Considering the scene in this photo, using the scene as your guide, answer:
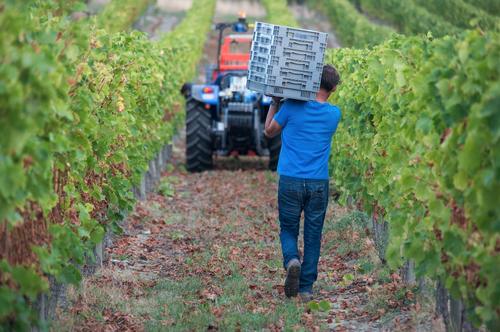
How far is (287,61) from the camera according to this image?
302 inches

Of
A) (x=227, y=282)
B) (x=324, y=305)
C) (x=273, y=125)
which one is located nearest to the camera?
(x=324, y=305)

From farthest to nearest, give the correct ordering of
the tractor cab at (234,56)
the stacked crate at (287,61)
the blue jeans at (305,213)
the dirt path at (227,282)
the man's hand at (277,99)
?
the tractor cab at (234,56)
the man's hand at (277,99)
the stacked crate at (287,61)
the blue jeans at (305,213)
the dirt path at (227,282)

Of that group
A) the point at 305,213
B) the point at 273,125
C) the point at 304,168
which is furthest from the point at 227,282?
the point at 273,125

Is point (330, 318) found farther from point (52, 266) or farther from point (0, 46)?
point (0, 46)

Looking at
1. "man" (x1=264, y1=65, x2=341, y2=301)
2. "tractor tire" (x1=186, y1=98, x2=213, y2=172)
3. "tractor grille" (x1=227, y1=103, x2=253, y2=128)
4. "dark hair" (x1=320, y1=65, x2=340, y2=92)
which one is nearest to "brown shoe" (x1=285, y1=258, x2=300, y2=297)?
"man" (x1=264, y1=65, x2=341, y2=301)

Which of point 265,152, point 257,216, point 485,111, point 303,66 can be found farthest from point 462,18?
point 485,111

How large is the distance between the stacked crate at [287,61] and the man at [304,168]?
90 millimetres

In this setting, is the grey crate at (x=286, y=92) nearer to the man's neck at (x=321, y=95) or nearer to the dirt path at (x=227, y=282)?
the man's neck at (x=321, y=95)

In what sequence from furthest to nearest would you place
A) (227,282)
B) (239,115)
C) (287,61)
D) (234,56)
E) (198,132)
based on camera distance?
(234,56)
(198,132)
(239,115)
(227,282)
(287,61)

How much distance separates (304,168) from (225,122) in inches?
310

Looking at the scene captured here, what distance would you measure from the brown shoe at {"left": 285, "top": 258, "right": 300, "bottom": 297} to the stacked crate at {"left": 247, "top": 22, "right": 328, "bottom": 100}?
123cm

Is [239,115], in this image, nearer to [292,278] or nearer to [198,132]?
[198,132]

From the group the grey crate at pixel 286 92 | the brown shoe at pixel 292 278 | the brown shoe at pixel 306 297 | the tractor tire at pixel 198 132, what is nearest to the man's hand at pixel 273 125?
the grey crate at pixel 286 92

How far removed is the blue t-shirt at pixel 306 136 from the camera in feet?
24.0
